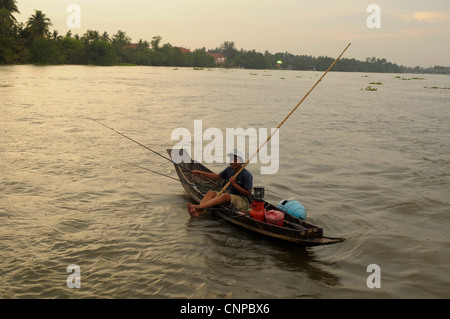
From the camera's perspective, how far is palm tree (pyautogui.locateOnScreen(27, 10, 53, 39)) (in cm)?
6588

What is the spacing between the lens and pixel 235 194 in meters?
7.00

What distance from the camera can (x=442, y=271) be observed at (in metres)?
5.74

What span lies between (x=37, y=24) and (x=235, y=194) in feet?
235

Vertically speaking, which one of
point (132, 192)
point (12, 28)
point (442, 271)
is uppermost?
point (12, 28)

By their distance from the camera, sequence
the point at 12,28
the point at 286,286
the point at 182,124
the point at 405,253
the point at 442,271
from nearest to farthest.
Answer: the point at 286,286 → the point at 442,271 → the point at 405,253 → the point at 182,124 → the point at 12,28

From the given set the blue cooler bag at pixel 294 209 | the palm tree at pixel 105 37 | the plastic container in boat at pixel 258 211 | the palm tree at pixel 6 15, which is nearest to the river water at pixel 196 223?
the plastic container in boat at pixel 258 211

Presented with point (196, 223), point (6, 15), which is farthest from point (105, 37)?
point (196, 223)

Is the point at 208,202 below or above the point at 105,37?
below

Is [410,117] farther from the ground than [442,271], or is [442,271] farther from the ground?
[410,117]

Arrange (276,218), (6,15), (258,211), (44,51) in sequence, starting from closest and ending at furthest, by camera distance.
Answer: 1. (276,218)
2. (258,211)
3. (6,15)
4. (44,51)

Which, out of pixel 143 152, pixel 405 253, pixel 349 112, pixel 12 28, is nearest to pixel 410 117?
pixel 349 112

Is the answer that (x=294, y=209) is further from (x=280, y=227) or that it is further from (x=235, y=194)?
(x=235, y=194)

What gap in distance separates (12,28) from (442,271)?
72.9 meters

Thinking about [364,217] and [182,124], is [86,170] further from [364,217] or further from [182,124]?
[182,124]
